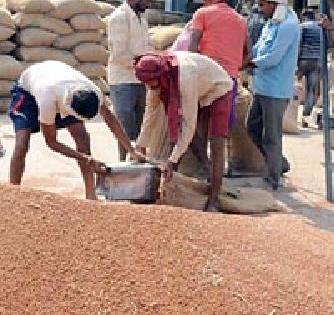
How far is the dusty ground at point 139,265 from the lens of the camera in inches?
131

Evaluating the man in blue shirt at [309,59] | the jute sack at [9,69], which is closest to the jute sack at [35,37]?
the jute sack at [9,69]

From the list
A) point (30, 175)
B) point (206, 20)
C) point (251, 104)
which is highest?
point (206, 20)

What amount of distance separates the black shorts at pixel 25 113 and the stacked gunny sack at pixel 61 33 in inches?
217

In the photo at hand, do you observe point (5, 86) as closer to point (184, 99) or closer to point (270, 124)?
point (270, 124)

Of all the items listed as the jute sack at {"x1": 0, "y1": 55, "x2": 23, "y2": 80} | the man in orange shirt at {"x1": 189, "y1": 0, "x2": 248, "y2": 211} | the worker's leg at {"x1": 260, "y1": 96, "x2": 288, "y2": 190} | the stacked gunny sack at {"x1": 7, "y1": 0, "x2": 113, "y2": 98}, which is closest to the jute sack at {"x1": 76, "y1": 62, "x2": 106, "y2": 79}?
the stacked gunny sack at {"x1": 7, "y1": 0, "x2": 113, "y2": 98}

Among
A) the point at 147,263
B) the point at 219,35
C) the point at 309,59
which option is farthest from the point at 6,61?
the point at 147,263

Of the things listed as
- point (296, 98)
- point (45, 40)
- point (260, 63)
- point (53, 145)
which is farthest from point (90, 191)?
point (45, 40)

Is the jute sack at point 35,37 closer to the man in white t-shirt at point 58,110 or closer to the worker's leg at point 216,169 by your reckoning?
the man in white t-shirt at point 58,110

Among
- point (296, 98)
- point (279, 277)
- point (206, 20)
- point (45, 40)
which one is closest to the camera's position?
point (279, 277)

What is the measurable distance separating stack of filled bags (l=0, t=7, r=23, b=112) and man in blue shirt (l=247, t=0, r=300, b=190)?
4.64 metres

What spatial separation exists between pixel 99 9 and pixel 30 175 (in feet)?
16.4

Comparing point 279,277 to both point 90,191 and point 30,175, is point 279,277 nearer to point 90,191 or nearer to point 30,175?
point 90,191

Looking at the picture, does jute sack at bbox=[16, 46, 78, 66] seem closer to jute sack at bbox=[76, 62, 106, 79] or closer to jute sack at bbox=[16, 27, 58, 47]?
jute sack at bbox=[16, 27, 58, 47]

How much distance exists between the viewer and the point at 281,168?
686 centimetres
